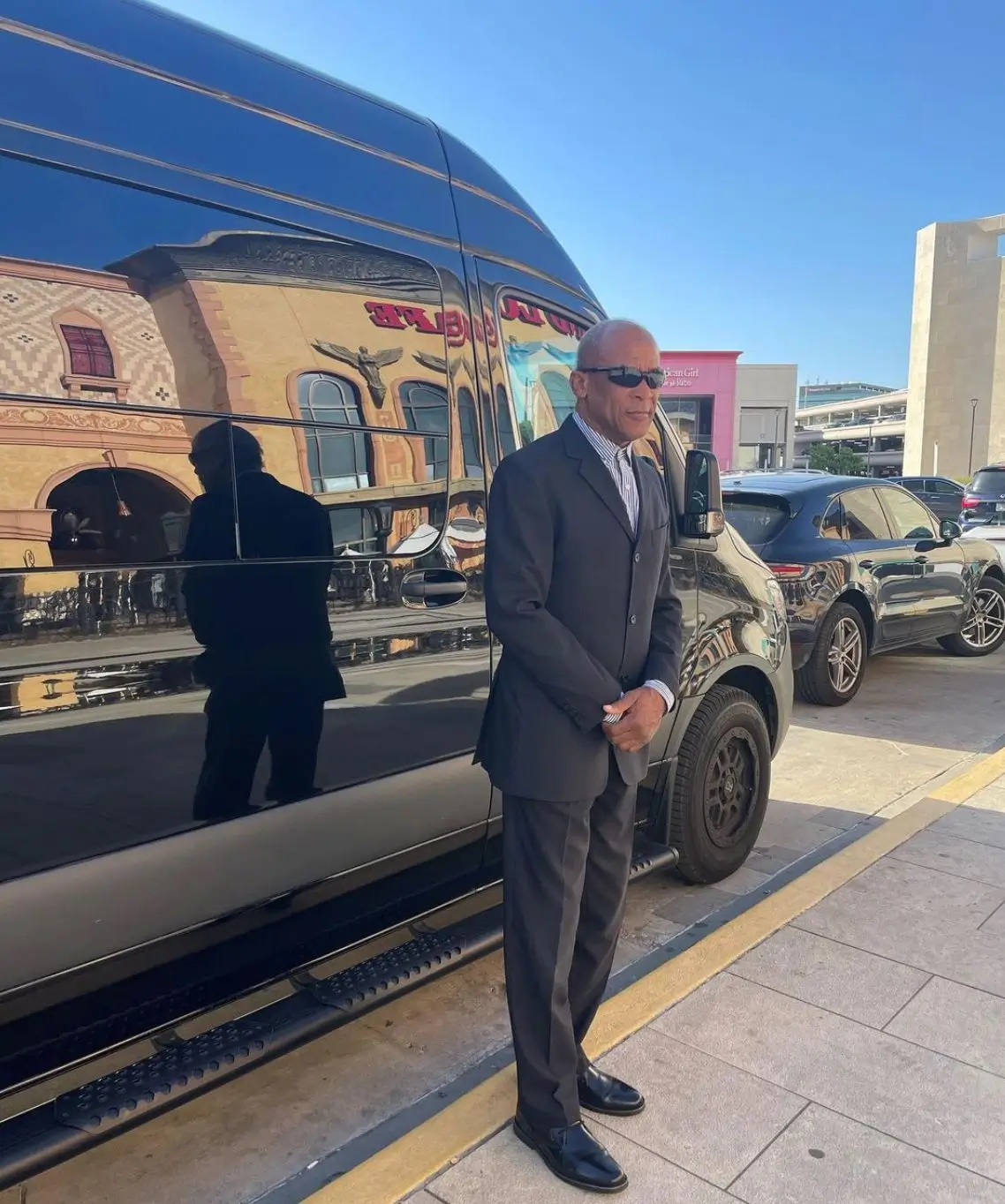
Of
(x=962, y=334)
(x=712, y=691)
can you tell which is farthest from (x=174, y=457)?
(x=962, y=334)

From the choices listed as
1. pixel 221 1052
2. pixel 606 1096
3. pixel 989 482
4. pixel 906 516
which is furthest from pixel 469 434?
pixel 989 482

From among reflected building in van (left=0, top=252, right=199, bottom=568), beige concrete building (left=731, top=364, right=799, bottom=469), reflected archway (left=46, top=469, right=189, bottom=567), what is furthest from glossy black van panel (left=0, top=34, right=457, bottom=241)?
beige concrete building (left=731, top=364, right=799, bottom=469)

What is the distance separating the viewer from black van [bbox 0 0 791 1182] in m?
1.79

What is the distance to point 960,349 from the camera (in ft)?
190

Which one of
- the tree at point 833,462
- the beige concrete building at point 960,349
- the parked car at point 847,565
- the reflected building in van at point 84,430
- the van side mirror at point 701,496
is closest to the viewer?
the reflected building in van at point 84,430

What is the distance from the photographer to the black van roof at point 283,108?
1.86 meters

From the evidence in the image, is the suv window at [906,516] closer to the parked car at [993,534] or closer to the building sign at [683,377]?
the parked car at [993,534]

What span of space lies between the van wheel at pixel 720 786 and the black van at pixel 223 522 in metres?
0.92

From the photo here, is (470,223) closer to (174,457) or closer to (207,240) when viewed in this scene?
(207,240)

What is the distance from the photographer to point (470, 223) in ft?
8.77

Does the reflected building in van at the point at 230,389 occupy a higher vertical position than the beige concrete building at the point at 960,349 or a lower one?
lower

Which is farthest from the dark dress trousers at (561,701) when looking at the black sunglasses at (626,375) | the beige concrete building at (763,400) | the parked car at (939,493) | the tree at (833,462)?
the tree at (833,462)

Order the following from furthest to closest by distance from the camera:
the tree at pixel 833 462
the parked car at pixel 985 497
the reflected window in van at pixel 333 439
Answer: the tree at pixel 833 462 → the parked car at pixel 985 497 → the reflected window in van at pixel 333 439

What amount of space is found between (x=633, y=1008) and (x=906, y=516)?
19.4 feet
